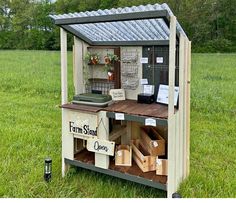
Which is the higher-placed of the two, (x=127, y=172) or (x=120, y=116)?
(x=120, y=116)

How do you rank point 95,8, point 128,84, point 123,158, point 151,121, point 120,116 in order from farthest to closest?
point 95,8 < point 128,84 < point 123,158 < point 120,116 < point 151,121

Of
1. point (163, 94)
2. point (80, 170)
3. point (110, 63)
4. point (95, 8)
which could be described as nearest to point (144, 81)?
point (163, 94)

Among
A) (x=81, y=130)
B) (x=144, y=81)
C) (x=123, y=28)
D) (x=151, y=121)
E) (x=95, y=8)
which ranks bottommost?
(x=81, y=130)

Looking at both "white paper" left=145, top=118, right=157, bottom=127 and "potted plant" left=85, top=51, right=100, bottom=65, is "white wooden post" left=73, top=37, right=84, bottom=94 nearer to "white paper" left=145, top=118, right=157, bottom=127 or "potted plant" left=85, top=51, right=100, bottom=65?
"potted plant" left=85, top=51, right=100, bottom=65

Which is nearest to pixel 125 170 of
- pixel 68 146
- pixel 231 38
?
pixel 68 146

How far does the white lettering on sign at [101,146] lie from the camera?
2389 mm

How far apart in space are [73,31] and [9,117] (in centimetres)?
240

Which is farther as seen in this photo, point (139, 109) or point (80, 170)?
point (80, 170)

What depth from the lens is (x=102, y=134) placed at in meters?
2.43

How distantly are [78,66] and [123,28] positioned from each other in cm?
61

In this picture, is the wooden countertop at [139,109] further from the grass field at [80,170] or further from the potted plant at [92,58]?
the grass field at [80,170]

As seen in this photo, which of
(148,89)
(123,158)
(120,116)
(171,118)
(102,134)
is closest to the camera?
(171,118)

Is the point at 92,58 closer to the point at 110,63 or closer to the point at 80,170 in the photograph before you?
the point at 110,63
